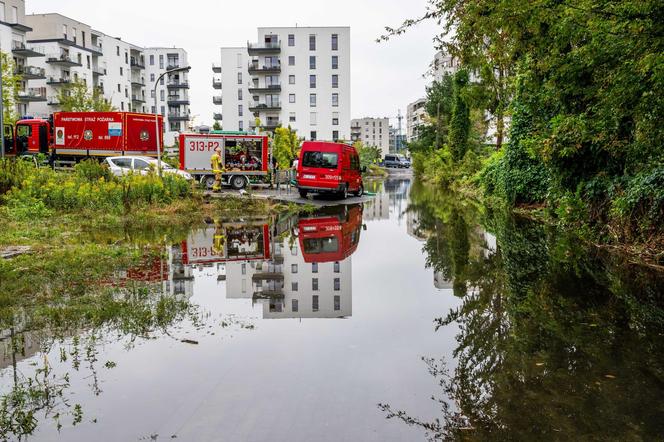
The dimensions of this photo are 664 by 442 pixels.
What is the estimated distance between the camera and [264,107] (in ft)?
287

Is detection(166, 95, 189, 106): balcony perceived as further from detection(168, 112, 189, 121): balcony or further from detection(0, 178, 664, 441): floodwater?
detection(0, 178, 664, 441): floodwater

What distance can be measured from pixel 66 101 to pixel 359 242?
53.4 meters

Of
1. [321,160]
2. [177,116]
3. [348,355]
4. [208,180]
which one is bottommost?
[348,355]

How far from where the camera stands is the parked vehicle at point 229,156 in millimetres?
31562

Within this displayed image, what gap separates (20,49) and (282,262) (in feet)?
225

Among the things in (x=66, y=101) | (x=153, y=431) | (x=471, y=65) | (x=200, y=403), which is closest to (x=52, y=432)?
(x=153, y=431)

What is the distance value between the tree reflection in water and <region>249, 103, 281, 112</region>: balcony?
79.0 metres

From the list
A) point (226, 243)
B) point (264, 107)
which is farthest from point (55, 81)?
point (226, 243)

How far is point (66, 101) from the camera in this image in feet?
195

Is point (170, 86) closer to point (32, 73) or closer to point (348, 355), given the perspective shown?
point (32, 73)

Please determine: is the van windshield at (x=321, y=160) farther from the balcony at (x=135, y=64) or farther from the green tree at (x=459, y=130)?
the balcony at (x=135, y=64)

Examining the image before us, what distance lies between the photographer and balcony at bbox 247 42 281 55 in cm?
8694

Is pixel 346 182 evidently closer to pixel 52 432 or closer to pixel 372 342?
pixel 372 342

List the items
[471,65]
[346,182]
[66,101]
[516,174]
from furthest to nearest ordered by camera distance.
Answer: [66,101] < [346,182] < [516,174] < [471,65]
